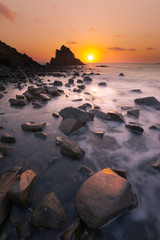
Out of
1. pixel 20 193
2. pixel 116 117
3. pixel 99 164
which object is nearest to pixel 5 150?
pixel 20 193

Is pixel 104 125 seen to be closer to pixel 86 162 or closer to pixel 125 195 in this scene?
pixel 86 162

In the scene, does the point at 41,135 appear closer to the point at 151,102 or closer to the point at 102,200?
the point at 102,200

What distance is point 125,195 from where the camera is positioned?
4.59 feet

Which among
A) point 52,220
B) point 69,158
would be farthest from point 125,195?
point 69,158

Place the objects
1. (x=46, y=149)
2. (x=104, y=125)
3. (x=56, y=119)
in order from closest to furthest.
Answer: (x=46, y=149), (x=104, y=125), (x=56, y=119)

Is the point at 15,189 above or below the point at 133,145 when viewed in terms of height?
above

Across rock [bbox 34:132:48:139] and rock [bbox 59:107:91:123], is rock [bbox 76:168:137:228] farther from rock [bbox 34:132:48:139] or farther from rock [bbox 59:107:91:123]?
rock [bbox 59:107:91:123]

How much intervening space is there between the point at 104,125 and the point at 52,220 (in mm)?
2736

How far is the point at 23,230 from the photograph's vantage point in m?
1.22

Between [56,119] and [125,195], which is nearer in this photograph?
[125,195]

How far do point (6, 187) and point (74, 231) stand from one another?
94cm

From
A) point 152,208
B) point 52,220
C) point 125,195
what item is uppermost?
point 125,195

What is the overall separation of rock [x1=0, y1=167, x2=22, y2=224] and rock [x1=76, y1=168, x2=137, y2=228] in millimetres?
768

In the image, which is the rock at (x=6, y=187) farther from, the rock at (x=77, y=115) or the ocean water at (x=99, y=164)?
the rock at (x=77, y=115)
